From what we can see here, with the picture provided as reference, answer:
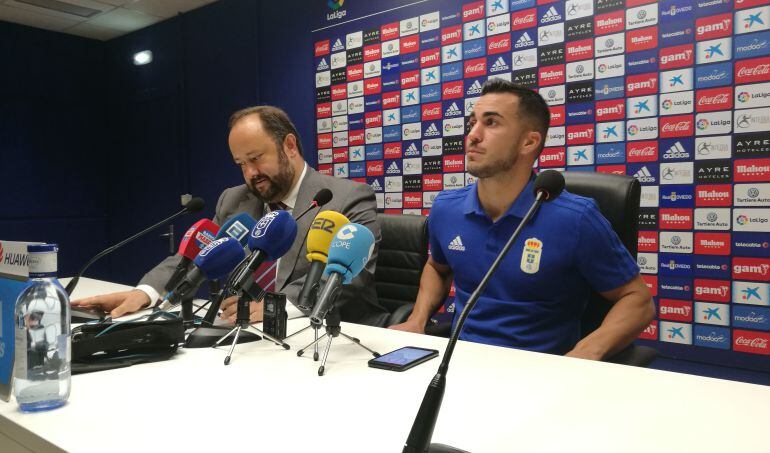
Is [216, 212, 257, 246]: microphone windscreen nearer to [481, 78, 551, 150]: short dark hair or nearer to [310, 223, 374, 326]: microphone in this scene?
[310, 223, 374, 326]: microphone

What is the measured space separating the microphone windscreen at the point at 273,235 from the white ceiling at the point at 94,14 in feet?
11.7

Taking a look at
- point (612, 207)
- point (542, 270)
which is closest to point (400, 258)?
point (542, 270)

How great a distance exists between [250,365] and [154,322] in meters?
0.22

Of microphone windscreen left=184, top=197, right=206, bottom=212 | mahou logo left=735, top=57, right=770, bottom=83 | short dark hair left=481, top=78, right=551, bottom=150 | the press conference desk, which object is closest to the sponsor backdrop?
mahou logo left=735, top=57, right=770, bottom=83

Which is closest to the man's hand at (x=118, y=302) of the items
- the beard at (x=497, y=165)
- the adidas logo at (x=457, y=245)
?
the adidas logo at (x=457, y=245)

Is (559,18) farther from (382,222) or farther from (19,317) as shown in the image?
(19,317)

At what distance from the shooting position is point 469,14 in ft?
9.24

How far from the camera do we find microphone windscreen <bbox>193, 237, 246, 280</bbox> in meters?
1.10

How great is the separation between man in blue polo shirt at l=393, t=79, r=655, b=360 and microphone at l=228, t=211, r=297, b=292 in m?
0.62

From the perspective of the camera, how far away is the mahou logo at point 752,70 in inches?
79.8

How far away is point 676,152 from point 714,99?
23 cm

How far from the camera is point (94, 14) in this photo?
14.1 ft

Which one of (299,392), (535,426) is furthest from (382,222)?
(535,426)

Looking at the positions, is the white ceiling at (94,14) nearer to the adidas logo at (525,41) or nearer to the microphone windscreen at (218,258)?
the adidas logo at (525,41)
